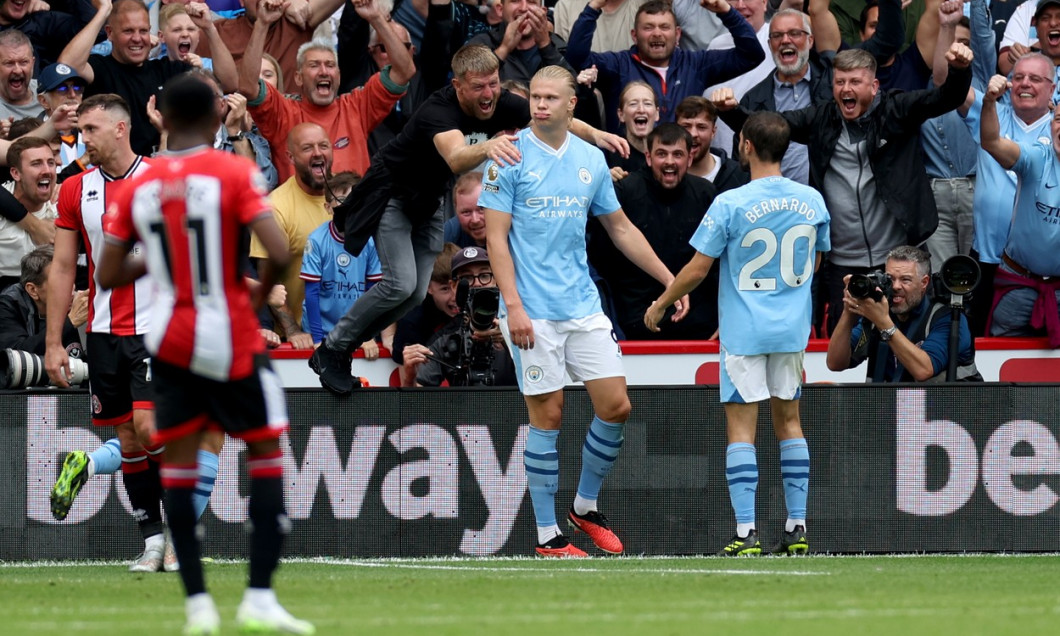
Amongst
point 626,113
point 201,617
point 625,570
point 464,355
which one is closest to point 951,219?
point 626,113

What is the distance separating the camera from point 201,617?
5.39m

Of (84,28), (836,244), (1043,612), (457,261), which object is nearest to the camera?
(1043,612)

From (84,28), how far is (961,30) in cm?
712

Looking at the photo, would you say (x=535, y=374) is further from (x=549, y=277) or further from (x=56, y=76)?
(x=56, y=76)

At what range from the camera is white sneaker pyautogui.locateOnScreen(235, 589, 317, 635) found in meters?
5.38

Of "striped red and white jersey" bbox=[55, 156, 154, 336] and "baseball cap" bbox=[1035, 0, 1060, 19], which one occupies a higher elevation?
"baseball cap" bbox=[1035, 0, 1060, 19]

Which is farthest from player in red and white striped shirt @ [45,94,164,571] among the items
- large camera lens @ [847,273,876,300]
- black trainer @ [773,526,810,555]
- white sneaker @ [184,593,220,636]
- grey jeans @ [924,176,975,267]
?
grey jeans @ [924,176,975,267]

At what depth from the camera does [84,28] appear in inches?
501

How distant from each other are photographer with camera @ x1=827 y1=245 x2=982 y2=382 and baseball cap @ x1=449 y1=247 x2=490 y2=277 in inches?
94.8

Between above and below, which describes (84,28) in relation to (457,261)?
above

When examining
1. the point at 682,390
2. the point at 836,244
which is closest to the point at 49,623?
the point at 682,390

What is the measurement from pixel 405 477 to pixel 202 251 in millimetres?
4668

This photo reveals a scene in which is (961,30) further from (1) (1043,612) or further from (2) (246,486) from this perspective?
(1) (1043,612)

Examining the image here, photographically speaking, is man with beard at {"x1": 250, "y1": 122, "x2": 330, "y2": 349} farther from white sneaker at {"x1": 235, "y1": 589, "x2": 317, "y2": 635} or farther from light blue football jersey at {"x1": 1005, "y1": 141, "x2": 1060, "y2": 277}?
white sneaker at {"x1": 235, "y1": 589, "x2": 317, "y2": 635}
